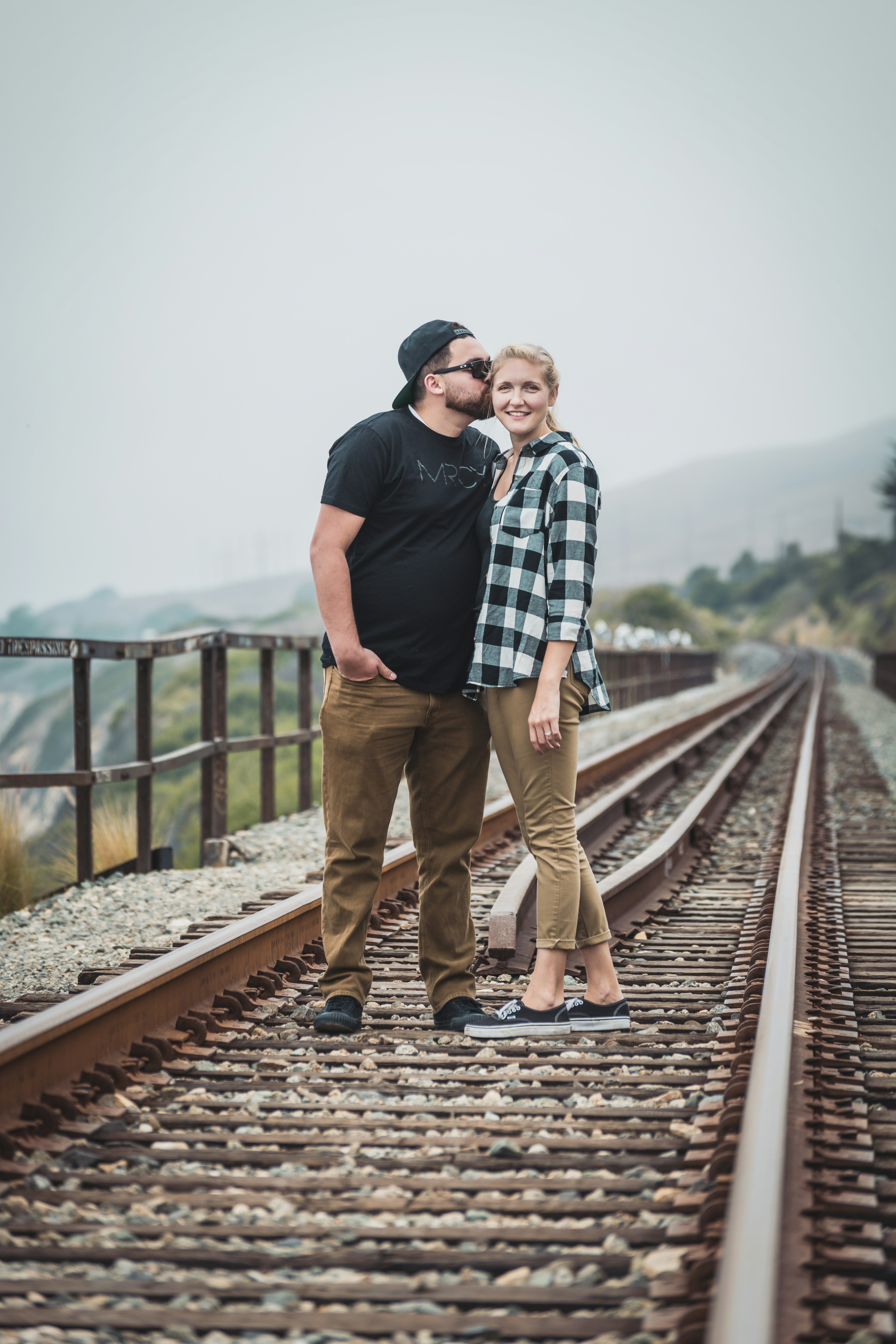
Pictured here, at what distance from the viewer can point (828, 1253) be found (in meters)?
2.13

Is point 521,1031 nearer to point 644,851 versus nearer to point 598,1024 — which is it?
point 598,1024

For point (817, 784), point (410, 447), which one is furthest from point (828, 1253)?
point (817, 784)

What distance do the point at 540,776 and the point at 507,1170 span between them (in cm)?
113

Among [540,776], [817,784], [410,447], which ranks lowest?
[817,784]

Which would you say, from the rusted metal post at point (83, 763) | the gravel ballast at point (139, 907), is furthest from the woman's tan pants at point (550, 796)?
the rusted metal post at point (83, 763)

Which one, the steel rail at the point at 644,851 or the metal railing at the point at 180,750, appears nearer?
the steel rail at the point at 644,851

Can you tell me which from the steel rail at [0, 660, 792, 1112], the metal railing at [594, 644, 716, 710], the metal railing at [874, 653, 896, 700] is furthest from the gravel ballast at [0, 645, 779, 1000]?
the metal railing at [874, 653, 896, 700]

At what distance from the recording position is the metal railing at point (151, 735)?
5.89 m

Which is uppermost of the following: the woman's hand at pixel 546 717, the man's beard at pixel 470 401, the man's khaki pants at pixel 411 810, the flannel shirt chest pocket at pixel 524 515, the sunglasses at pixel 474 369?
the sunglasses at pixel 474 369

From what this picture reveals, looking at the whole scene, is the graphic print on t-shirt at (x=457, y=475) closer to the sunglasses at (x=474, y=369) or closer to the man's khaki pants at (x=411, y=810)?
the sunglasses at (x=474, y=369)

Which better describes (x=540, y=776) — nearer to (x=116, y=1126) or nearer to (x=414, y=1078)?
(x=414, y=1078)

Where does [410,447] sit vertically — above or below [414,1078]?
above

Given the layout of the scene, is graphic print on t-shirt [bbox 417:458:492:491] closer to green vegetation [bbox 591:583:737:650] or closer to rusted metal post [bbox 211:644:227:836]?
rusted metal post [bbox 211:644:227:836]

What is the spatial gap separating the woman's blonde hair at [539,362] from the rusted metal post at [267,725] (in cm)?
491
